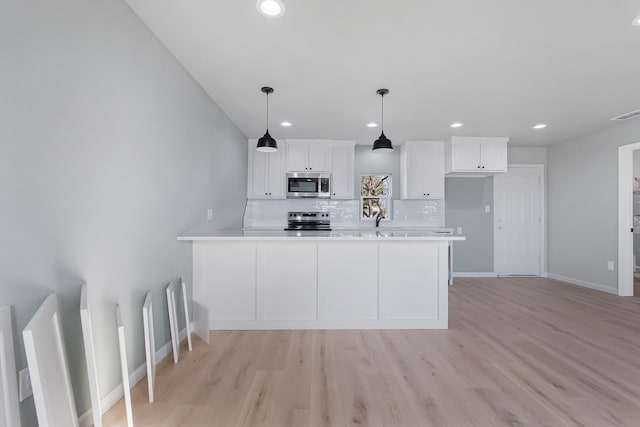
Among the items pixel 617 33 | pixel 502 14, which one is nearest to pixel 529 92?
pixel 617 33

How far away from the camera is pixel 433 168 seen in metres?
4.87

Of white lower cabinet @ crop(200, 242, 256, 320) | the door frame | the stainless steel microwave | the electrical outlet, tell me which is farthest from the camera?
the stainless steel microwave

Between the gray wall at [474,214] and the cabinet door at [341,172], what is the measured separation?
72.8 inches

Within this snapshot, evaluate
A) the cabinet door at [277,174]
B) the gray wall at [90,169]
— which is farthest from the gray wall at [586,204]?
the gray wall at [90,169]

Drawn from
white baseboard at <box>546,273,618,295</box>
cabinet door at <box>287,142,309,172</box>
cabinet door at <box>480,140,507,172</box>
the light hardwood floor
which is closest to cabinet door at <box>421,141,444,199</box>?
cabinet door at <box>480,140,507,172</box>

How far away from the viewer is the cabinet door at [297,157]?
485 cm

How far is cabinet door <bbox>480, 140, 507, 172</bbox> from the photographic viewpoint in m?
4.62

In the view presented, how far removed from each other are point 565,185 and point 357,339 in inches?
185

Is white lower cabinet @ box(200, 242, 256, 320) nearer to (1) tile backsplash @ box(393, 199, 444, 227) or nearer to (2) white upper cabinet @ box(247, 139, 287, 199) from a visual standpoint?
(2) white upper cabinet @ box(247, 139, 287, 199)

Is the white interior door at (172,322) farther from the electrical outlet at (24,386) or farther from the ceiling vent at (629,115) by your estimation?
the ceiling vent at (629,115)

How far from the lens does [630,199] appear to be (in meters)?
3.93

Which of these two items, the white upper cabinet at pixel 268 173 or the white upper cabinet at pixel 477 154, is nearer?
the white upper cabinet at pixel 477 154

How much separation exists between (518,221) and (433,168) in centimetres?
195

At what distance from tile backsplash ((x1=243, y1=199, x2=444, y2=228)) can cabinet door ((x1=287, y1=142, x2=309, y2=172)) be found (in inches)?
23.6
